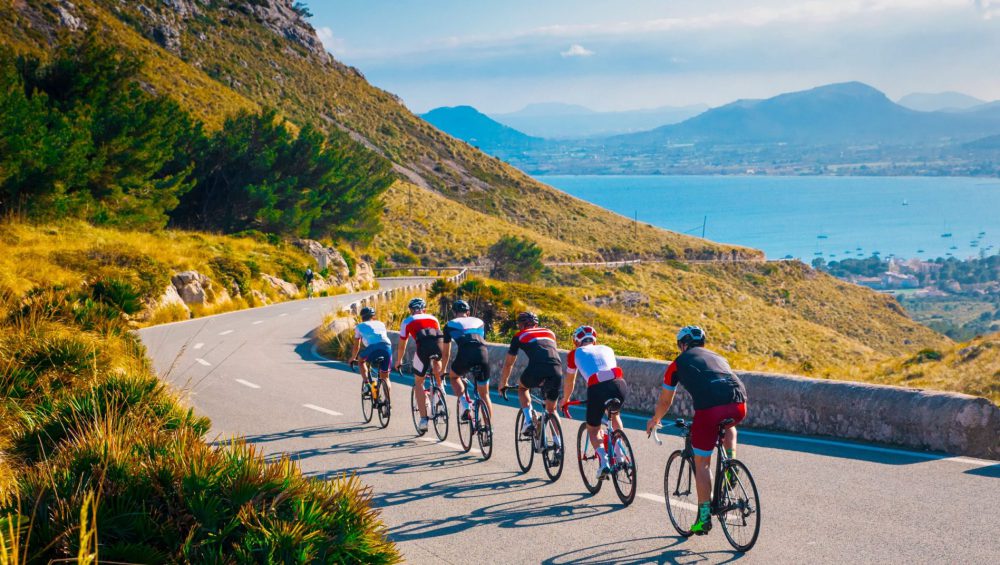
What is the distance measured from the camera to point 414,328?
10852 mm

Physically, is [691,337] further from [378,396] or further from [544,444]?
[378,396]

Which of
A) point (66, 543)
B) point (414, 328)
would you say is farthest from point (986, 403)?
point (66, 543)

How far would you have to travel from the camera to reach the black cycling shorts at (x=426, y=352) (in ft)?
35.1

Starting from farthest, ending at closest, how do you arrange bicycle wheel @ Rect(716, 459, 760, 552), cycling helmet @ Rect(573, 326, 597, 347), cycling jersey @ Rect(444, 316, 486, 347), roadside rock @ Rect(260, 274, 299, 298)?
roadside rock @ Rect(260, 274, 299, 298) → cycling jersey @ Rect(444, 316, 486, 347) → cycling helmet @ Rect(573, 326, 597, 347) → bicycle wheel @ Rect(716, 459, 760, 552)

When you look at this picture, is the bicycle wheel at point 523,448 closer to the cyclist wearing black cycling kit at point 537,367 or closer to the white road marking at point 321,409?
the cyclist wearing black cycling kit at point 537,367

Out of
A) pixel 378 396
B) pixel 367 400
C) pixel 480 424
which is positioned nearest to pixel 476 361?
pixel 480 424

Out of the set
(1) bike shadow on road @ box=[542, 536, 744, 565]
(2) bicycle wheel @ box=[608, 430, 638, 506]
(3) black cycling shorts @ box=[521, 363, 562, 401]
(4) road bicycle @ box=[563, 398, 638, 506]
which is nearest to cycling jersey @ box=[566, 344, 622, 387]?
(4) road bicycle @ box=[563, 398, 638, 506]

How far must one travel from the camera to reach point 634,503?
7.73m

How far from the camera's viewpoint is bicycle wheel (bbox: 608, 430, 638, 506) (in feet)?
24.7

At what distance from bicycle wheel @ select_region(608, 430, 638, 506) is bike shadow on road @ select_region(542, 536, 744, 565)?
3.31 feet

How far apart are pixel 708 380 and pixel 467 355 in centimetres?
417

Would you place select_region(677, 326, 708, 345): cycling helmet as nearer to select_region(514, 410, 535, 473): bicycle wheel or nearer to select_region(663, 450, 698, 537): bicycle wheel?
select_region(663, 450, 698, 537): bicycle wheel

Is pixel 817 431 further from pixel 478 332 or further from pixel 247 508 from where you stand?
pixel 247 508

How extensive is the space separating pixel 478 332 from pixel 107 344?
5.41 m
